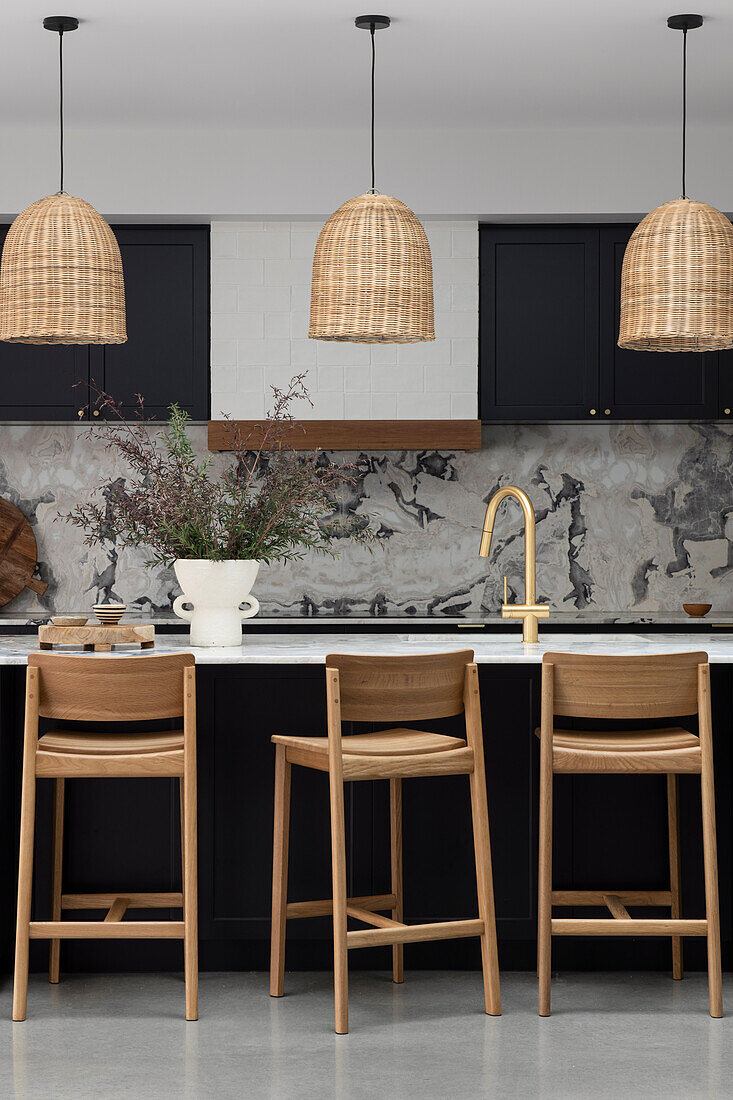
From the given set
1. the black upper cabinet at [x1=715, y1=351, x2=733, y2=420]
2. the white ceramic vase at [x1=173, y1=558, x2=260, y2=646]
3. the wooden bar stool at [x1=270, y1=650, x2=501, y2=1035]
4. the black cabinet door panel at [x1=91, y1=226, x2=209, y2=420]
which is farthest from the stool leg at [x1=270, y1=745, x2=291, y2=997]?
the black upper cabinet at [x1=715, y1=351, x2=733, y2=420]

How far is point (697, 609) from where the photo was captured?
538 centimetres

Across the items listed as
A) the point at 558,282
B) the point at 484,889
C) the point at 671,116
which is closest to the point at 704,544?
the point at 558,282

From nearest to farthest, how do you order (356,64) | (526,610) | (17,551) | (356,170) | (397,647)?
(397,647) < (526,610) < (356,64) < (356,170) < (17,551)

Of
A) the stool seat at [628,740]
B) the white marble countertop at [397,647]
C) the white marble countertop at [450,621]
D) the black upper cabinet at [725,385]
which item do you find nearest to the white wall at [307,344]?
the white marble countertop at [450,621]

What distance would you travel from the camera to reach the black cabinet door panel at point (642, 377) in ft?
17.5

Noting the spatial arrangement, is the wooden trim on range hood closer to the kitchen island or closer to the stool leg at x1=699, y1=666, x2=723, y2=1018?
the kitchen island

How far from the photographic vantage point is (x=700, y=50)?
165 inches

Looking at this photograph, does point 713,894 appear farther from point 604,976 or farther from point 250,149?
point 250,149

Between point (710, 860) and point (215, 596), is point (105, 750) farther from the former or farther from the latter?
point (710, 860)

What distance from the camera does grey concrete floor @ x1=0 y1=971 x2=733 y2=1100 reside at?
2742 millimetres

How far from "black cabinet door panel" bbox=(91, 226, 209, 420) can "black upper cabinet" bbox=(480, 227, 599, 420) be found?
47.8 inches

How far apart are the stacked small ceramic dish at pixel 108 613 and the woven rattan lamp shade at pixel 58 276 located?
2.58ft

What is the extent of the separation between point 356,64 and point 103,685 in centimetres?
249

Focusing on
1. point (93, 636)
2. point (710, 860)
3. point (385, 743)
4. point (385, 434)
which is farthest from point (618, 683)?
point (385, 434)
